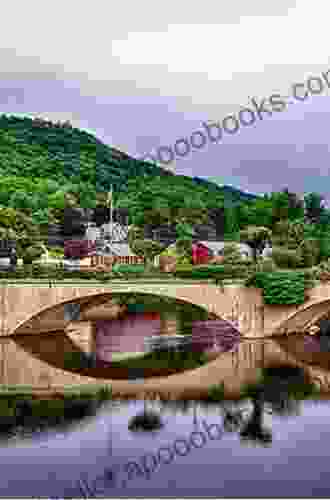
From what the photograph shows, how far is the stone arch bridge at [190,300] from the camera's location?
39.5 meters

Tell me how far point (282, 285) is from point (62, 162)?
66.1 m

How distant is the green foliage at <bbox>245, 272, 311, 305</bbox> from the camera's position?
3978 cm

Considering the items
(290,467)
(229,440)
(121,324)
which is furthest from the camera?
(121,324)

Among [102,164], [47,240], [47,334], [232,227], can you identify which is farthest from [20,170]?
[47,334]

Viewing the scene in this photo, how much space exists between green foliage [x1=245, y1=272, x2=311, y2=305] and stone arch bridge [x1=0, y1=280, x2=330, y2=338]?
511mm

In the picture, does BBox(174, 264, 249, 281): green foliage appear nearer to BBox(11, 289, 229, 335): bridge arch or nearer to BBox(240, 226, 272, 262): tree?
BBox(11, 289, 229, 335): bridge arch

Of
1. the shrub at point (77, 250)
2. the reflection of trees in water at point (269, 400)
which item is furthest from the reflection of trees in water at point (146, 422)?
the shrub at point (77, 250)

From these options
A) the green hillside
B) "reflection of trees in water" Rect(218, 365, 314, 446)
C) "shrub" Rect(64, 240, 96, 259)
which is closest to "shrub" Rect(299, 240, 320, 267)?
"reflection of trees in water" Rect(218, 365, 314, 446)

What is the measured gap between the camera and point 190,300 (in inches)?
1566

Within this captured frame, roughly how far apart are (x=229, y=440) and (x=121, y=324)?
30568mm

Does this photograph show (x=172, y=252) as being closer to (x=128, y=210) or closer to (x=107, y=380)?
(x=107, y=380)

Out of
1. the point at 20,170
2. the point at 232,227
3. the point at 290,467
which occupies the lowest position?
the point at 290,467

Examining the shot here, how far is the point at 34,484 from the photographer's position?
18172 millimetres

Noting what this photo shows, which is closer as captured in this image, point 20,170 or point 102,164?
point 20,170
